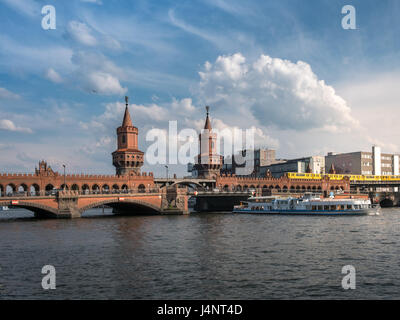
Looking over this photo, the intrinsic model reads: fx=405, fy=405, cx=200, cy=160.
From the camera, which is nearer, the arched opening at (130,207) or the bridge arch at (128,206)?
the bridge arch at (128,206)

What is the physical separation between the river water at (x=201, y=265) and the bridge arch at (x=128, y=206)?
3455 centimetres

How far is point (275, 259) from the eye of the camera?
124 ft

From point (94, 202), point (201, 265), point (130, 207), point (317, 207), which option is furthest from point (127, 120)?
point (201, 265)

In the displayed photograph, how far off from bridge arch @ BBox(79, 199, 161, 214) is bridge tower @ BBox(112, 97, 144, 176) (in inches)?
502

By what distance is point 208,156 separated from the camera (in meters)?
152

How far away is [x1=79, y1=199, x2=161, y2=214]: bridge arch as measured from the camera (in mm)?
92250

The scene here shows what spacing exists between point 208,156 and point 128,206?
4889 cm

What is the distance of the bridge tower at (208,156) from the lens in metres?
152

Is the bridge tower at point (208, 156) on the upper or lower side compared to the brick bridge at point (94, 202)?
upper

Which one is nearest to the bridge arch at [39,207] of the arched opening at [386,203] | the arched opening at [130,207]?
the arched opening at [130,207]

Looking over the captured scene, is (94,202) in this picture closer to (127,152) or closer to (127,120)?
(127,152)

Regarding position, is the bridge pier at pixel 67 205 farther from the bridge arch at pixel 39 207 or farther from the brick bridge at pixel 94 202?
the bridge arch at pixel 39 207

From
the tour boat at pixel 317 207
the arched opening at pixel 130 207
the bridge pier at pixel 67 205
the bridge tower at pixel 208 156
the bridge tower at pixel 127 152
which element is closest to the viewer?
the bridge pier at pixel 67 205
